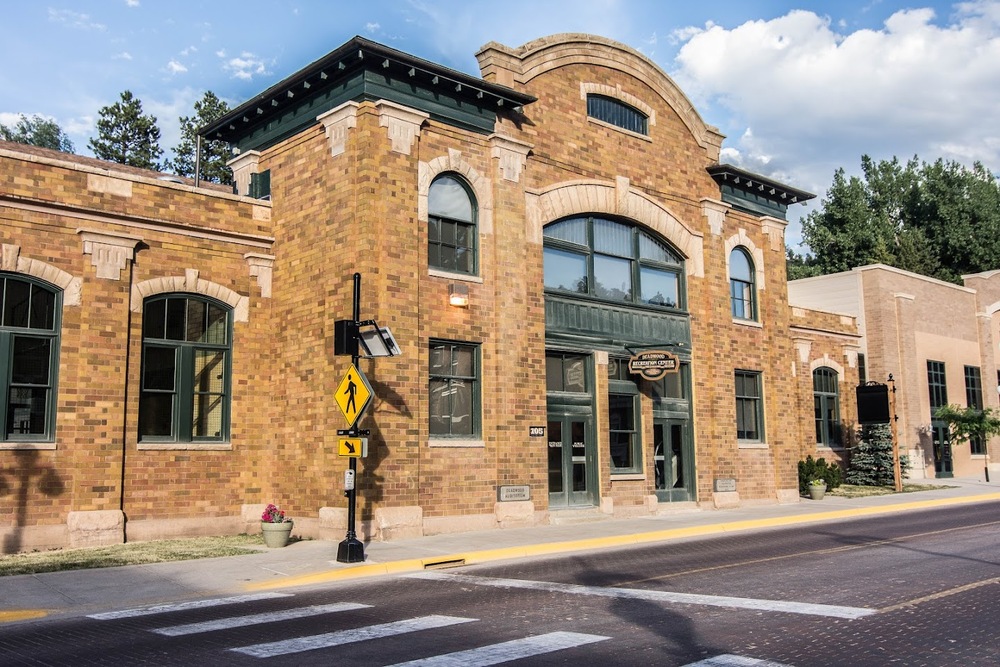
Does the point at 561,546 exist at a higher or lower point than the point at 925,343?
lower

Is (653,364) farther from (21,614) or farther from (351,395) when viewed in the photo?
(21,614)

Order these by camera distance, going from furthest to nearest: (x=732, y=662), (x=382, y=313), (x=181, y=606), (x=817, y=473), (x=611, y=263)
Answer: (x=817, y=473) → (x=611, y=263) → (x=382, y=313) → (x=181, y=606) → (x=732, y=662)

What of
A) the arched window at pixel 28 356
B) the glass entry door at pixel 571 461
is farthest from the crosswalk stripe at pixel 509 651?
the glass entry door at pixel 571 461

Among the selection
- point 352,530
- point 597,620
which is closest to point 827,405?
point 352,530

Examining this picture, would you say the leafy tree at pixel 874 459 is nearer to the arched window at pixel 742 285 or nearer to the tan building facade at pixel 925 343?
the tan building facade at pixel 925 343

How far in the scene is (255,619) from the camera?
956cm

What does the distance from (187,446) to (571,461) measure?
854 cm

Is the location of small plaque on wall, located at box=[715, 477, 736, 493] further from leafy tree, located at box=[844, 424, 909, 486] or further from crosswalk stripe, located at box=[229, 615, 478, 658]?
crosswalk stripe, located at box=[229, 615, 478, 658]

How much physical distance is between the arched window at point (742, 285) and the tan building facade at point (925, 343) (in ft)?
31.0

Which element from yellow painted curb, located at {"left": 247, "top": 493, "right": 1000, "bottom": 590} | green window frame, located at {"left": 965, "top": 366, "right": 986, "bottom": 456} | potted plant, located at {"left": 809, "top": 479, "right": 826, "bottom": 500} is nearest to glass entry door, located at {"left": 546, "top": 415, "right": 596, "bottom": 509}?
yellow painted curb, located at {"left": 247, "top": 493, "right": 1000, "bottom": 590}

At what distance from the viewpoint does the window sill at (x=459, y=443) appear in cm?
1805

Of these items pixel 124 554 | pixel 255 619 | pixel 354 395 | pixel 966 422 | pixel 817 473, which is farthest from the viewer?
pixel 966 422

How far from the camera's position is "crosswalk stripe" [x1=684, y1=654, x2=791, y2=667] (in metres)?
6.93

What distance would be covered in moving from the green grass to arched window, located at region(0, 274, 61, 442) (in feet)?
7.41
